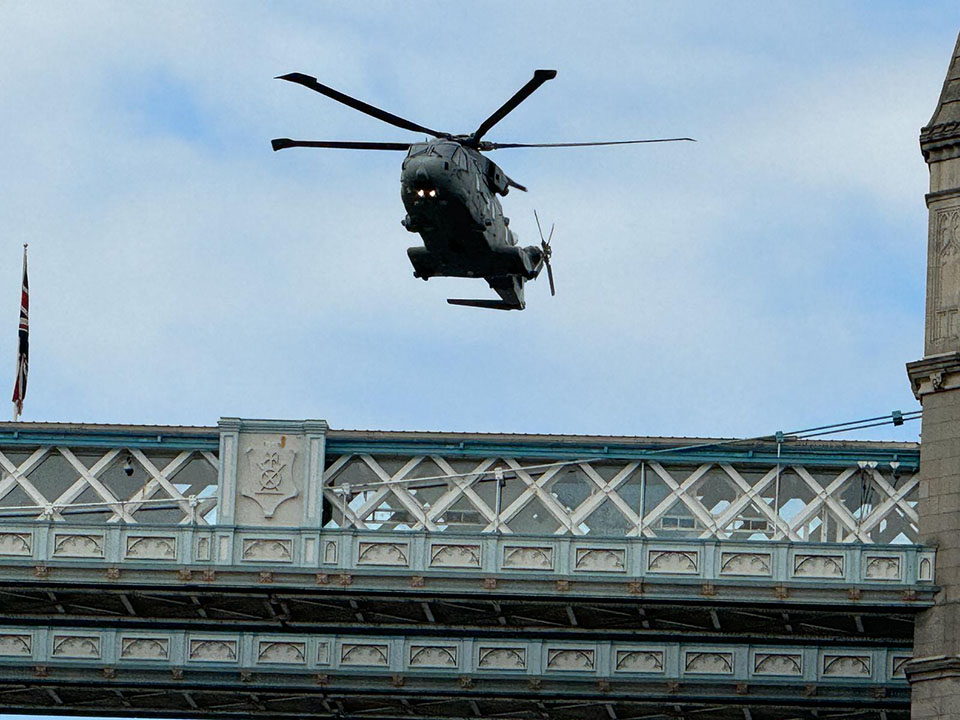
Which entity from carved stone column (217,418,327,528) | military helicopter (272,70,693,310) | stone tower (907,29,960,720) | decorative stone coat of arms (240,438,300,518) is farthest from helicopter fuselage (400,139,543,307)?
stone tower (907,29,960,720)

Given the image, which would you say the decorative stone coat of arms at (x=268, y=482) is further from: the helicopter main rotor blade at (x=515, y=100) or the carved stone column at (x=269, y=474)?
the helicopter main rotor blade at (x=515, y=100)

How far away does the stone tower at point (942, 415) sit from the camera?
2581 inches

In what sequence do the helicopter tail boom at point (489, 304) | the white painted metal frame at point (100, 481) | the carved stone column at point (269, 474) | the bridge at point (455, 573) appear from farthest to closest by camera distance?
the helicopter tail boom at point (489, 304)
the white painted metal frame at point (100, 481)
the carved stone column at point (269, 474)
the bridge at point (455, 573)

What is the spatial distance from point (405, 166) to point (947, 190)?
1274 cm

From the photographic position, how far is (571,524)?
6912 centimetres

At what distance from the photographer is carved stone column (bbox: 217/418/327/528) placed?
6894 centimetres

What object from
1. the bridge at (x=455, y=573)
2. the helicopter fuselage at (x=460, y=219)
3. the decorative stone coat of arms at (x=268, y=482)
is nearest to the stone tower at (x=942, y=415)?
the bridge at (x=455, y=573)

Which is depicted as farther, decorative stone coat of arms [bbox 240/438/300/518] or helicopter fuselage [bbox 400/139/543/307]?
helicopter fuselage [bbox 400/139/543/307]

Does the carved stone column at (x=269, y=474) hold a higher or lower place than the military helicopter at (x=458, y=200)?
lower

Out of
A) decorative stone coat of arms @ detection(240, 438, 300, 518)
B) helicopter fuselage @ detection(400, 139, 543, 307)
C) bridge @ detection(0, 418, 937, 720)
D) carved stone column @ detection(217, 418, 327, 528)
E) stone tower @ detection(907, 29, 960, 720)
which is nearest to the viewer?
stone tower @ detection(907, 29, 960, 720)

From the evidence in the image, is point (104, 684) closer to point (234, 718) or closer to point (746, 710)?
point (234, 718)

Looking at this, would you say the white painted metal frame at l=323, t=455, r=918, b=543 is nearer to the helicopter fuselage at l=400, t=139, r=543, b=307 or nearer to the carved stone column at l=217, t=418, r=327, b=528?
the carved stone column at l=217, t=418, r=327, b=528

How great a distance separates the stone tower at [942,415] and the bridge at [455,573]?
0.69 meters

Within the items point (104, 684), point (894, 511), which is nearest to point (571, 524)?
point (894, 511)
